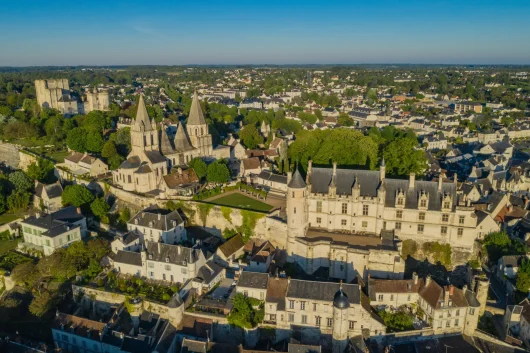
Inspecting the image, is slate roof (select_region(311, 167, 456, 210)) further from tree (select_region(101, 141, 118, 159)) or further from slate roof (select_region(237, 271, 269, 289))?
tree (select_region(101, 141, 118, 159))

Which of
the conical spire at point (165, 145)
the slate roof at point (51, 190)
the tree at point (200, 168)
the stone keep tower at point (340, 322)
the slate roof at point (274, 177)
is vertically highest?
the conical spire at point (165, 145)

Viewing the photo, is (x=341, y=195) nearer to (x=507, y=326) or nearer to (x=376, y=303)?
(x=376, y=303)

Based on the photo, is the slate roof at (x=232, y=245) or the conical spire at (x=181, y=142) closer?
the slate roof at (x=232, y=245)

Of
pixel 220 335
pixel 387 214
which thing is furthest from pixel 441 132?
pixel 220 335

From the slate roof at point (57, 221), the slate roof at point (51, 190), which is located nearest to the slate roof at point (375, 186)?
the slate roof at point (57, 221)

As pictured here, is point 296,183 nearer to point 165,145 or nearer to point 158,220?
point 158,220

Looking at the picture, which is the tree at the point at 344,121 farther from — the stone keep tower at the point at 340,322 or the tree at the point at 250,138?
the stone keep tower at the point at 340,322

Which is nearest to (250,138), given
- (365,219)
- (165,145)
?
(165,145)
